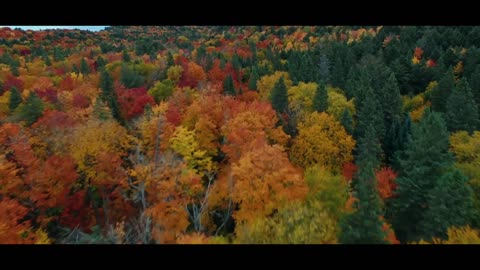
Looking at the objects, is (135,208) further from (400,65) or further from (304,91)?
(400,65)

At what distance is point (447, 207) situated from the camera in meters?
22.9

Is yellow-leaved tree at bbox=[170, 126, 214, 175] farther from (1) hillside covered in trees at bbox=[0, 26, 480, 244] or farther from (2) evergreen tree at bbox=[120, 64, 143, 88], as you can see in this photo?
(2) evergreen tree at bbox=[120, 64, 143, 88]

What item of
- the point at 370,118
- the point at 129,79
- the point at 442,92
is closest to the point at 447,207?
the point at 370,118

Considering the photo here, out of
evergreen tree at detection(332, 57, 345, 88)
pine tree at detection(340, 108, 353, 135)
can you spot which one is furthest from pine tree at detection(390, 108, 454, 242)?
evergreen tree at detection(332, 57, 345, 88)

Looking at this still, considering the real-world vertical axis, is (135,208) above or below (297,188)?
below

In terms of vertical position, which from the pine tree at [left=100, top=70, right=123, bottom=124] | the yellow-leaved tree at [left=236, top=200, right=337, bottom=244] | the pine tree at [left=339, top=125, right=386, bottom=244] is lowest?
the pine tree at [left=100, top=70, right=123, bottom=124]

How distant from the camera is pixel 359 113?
136 feet

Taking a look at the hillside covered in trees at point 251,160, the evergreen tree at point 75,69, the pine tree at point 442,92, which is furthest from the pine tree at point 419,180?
the evergreen tree at point 75,69

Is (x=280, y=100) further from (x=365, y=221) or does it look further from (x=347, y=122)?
(x=365, y=221)

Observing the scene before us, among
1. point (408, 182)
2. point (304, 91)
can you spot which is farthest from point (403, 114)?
point (408, 182)

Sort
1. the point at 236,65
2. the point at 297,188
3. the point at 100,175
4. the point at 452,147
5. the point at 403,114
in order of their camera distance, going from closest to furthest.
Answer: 1. the point at 297,188
2. the point at 100,175
3. the point at 452,147
4. the point at 403,114
5. the point at 236,65

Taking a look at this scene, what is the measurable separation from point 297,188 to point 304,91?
26676 mm

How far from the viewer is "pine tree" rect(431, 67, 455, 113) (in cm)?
4647

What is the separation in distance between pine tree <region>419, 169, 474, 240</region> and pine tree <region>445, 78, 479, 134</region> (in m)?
21.1
